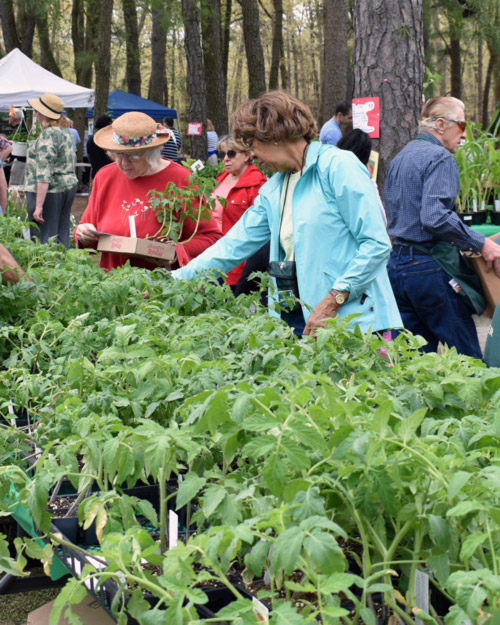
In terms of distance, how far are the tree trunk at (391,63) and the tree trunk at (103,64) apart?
10.2m

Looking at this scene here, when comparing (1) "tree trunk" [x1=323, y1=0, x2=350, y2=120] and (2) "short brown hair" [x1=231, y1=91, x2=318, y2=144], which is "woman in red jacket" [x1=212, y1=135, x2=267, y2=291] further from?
(1) "tree trunk" [x1=323, y1=0, x2=350, y2=120]

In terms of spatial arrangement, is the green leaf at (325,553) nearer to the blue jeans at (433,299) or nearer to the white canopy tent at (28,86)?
the blue jeans at (433,299)

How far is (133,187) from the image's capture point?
4336mm

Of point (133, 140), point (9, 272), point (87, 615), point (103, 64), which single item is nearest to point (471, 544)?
point (87, 615)

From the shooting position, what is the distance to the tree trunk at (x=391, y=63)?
5562mm

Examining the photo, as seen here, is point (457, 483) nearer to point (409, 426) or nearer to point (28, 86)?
point (409, 426)

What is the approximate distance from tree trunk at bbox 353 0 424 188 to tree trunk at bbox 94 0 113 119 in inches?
400

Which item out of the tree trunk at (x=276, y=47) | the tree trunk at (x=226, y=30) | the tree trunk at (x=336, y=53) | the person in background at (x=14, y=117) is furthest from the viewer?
the tree trunk at (x=226, y=30)

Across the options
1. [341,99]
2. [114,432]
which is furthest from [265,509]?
[341,99]

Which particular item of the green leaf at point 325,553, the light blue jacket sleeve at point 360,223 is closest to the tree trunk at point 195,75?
the light blue jacket sleeve at point 360,223

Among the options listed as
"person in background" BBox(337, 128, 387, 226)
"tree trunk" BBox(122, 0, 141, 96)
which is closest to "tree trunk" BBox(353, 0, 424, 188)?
"person in background" BBox(337, 128, 387, 226)

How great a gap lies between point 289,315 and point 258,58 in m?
13.9

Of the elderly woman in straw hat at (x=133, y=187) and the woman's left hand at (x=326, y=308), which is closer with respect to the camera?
the woman's left hand at (x=326, y=308)

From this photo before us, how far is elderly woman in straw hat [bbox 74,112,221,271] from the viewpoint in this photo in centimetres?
415
